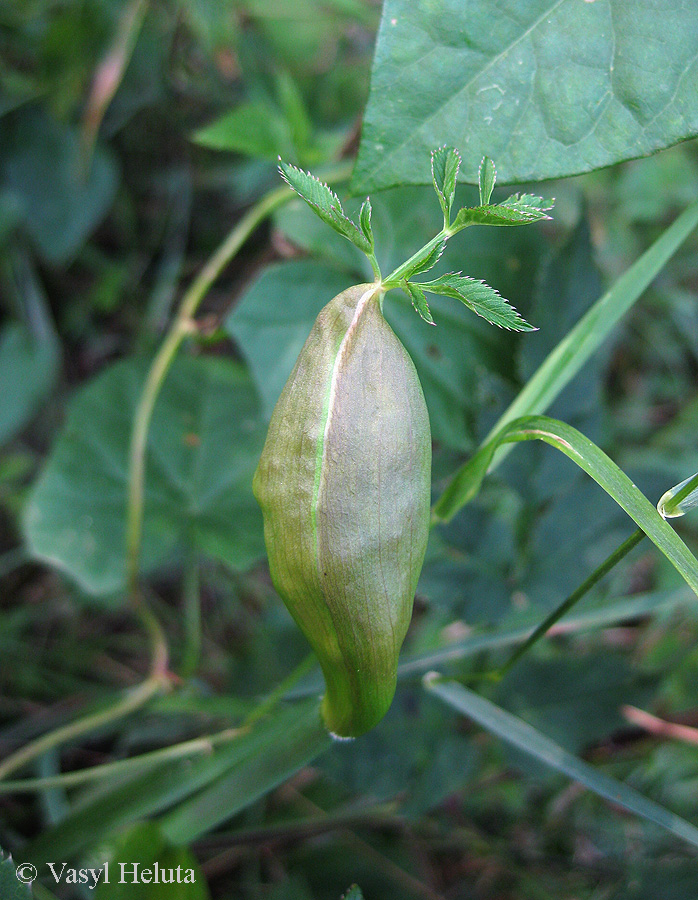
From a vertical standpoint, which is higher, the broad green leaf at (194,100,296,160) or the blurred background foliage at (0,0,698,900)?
the broad green leaf at (194,100,296,160)

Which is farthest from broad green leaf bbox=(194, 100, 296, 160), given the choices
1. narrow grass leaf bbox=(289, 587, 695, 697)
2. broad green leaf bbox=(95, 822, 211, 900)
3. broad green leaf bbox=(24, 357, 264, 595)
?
broad green leaf bbox=(95, 822, 211, 900)

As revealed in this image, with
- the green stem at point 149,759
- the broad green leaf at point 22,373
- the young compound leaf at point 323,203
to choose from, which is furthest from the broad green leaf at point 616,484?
the broad green leaf at point 22,373

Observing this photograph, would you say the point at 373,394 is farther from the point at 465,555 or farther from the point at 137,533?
the point at 137,533

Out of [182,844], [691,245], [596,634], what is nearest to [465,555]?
[182,844]

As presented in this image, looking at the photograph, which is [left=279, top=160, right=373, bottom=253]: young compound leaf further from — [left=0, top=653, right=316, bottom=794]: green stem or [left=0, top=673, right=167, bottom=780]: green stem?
[left=0, top=673, right=167, bottom=780]: green stem

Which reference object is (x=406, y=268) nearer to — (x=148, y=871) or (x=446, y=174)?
(x=446, y=174)

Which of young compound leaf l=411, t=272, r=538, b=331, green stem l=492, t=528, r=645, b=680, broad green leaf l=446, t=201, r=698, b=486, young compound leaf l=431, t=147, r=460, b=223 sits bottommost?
green stem l=492, t=528, r=645, b=680

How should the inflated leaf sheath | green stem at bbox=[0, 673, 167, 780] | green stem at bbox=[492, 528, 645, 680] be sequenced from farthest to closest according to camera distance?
green stem at bbox=[0, 673, 167, 780], green stem at bbox=[492, 528, 645, 680], the inflated leaf sheath
